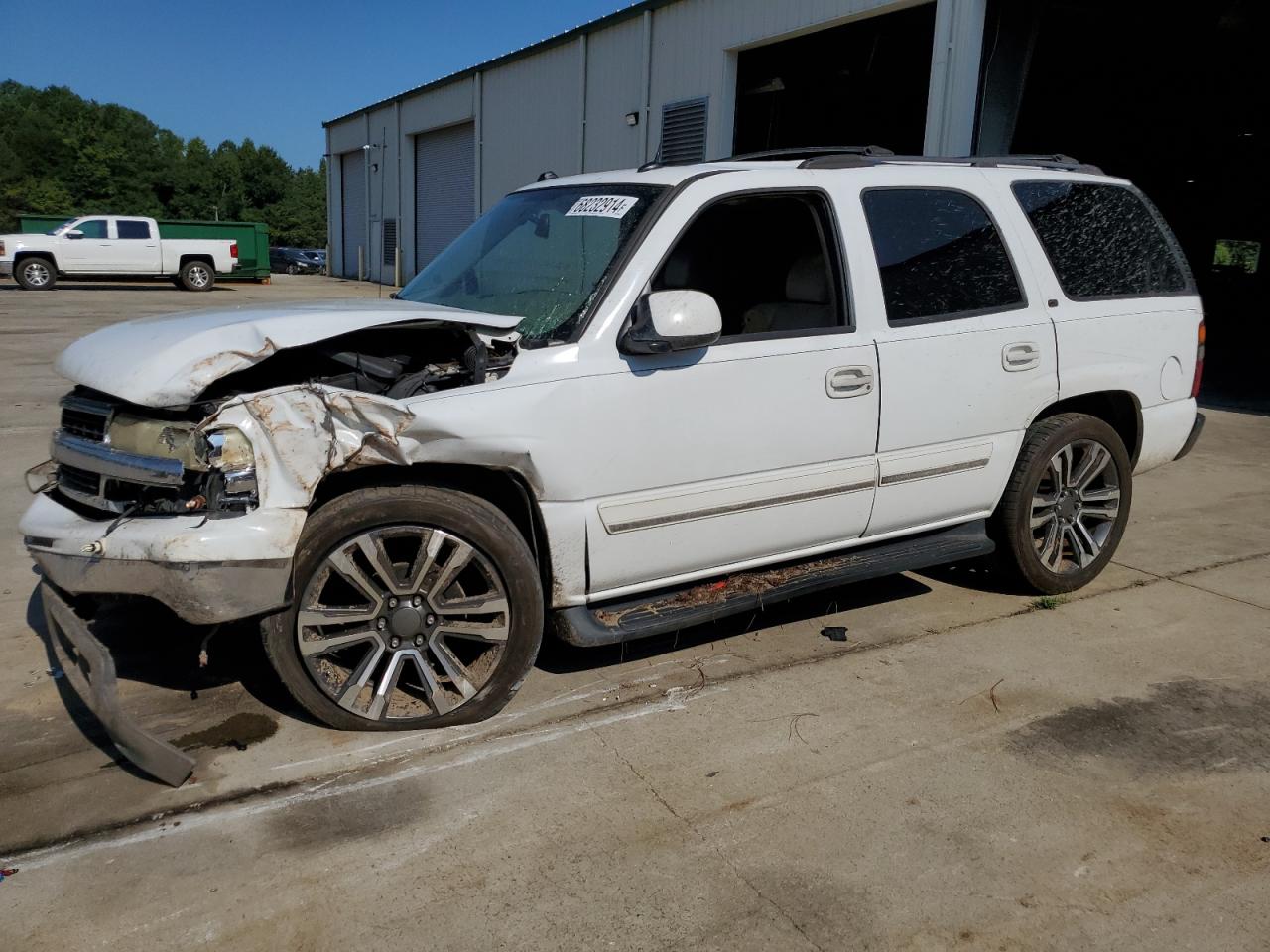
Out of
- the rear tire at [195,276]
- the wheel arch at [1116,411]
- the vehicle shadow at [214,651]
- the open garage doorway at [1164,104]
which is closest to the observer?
the vehicle shadow at [214,651]

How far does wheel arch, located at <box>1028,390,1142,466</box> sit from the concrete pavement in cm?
97

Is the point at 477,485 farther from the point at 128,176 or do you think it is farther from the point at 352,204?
the point at 128,176

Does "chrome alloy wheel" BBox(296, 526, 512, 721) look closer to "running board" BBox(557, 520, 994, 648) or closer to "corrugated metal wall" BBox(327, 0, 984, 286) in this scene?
"running board" BBox(557, 520, 994, 648)

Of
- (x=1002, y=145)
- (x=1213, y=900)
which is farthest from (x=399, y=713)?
(x=1002, y=145)

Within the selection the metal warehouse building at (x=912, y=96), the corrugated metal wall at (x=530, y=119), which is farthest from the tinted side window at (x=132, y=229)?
the corrugated metal wall at (x=530, y=119)

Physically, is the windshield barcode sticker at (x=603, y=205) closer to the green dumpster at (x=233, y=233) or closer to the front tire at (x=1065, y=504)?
the front tire at (x=1065, y=504)

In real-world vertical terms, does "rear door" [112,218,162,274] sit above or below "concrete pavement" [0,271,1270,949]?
above

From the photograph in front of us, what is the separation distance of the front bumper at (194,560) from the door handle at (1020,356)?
304 centimetres

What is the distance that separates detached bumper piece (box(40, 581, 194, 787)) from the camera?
3.04m

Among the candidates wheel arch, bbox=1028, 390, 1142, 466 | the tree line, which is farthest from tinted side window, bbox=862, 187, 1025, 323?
the tree line

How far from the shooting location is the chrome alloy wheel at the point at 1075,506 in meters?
4.90

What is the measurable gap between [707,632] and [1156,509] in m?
4.07

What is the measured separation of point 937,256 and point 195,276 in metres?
28.2

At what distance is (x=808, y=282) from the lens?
4.25m
